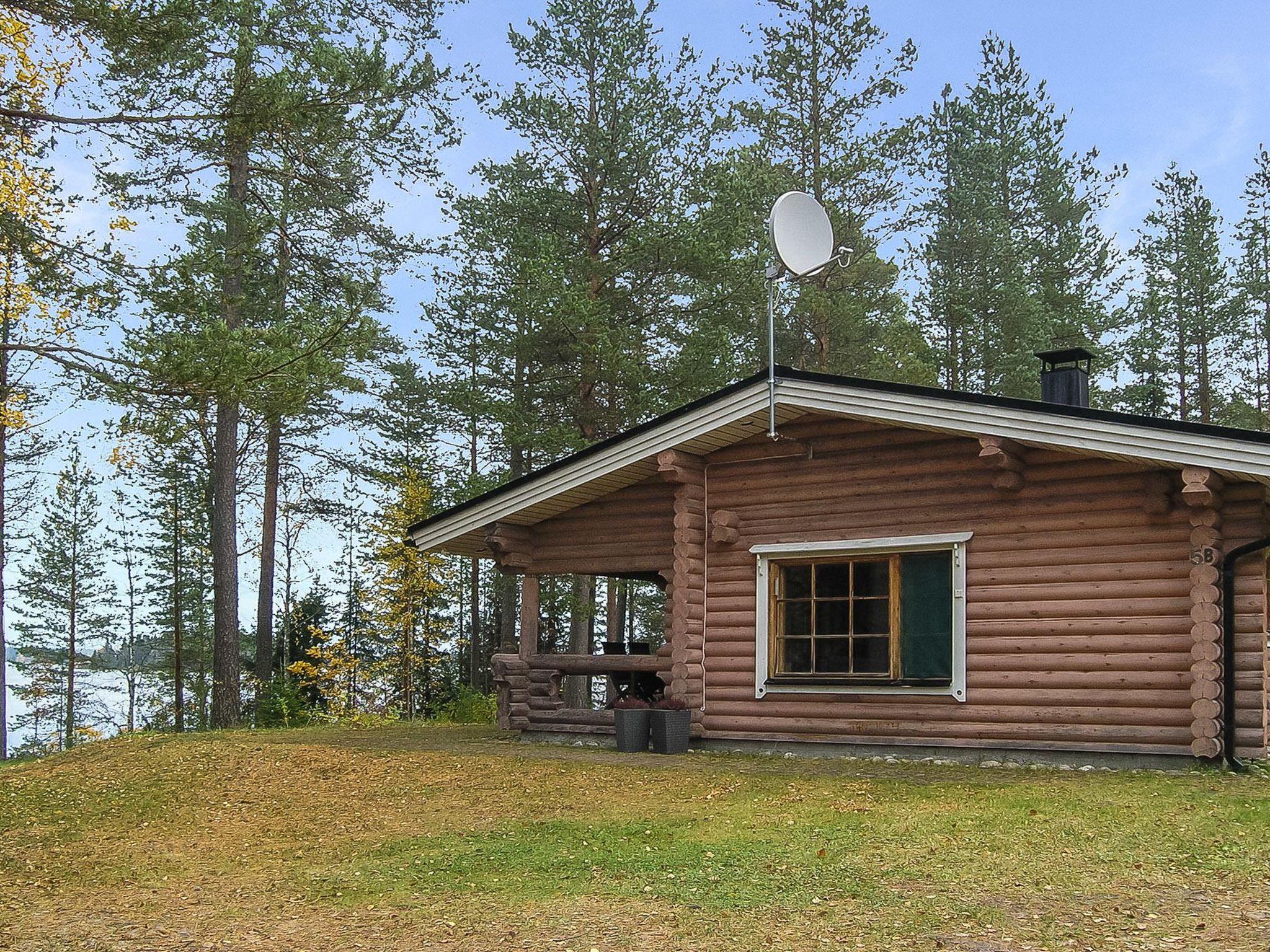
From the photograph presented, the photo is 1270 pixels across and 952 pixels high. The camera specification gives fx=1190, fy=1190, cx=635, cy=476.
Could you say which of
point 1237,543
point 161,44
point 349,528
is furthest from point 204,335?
point 349,528

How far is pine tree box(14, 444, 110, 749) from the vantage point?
1368 inches

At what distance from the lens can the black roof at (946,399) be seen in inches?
374

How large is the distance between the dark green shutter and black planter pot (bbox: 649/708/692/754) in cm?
232

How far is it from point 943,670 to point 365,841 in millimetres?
5622

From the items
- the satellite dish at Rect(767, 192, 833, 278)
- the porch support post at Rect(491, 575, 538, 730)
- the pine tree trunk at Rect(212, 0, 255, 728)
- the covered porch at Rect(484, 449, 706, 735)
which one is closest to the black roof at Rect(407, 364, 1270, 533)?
the covered porch at Rect(484, 449, 706, 735)

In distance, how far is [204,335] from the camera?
11.8 m

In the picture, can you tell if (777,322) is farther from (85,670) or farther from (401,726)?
(85,670)

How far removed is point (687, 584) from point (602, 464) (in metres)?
1.60

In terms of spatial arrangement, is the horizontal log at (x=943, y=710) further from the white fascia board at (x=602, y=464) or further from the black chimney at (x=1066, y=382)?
the black chimney at (x=1066, y=382)

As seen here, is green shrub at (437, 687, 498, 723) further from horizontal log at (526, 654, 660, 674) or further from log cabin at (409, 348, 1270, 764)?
log cabin at (409, 348, 1270, 764)

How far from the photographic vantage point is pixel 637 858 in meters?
7.35

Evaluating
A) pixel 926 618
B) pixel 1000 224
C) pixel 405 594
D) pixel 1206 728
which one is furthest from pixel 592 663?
pixel 1000 224

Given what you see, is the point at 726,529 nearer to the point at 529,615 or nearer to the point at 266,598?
the point at 529,615

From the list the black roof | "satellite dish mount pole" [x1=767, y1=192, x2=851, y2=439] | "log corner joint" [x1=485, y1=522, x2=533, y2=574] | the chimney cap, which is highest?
"satellite dish mount pole" [x1=767, y1=192, x2=851, y2=439]
